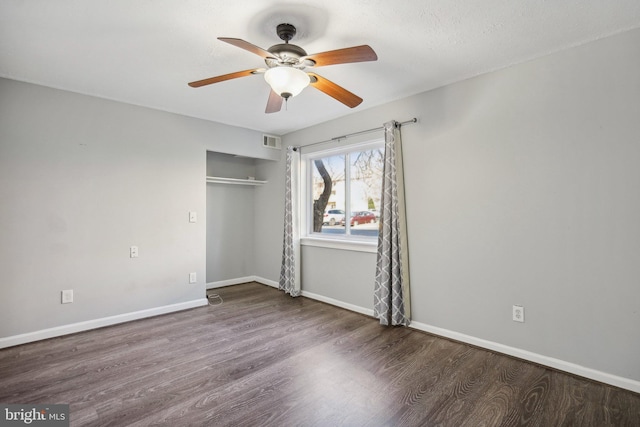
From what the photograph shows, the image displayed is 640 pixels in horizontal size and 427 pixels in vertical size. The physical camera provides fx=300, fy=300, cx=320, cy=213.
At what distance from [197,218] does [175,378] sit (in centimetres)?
208

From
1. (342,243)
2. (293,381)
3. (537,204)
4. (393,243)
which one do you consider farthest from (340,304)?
(537,204)

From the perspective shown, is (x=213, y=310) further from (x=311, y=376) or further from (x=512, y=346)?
(x=512, y=346)

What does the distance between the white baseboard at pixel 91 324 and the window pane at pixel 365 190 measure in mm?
Result: 2273

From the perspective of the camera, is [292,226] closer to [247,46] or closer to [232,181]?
[232,181]

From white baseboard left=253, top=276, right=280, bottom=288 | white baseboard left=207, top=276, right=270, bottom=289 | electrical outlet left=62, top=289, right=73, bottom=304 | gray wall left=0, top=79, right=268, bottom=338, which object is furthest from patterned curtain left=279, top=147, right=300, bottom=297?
electrical outlet left=62, top=289, right=73, bottom=304

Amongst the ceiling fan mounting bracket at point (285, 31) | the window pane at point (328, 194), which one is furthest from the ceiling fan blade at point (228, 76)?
the window pane at point (328, 194)

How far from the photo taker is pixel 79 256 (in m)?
3.01

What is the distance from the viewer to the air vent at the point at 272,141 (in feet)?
14.9

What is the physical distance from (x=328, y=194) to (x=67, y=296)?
10.2 ft

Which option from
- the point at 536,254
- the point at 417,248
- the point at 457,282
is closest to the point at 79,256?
the point at 417,248

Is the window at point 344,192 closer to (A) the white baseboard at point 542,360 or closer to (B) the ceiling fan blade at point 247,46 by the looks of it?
(A) the white baseboard at point 542,360

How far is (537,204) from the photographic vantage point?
2371mm

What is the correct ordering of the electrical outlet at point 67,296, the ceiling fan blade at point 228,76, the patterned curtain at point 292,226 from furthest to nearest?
1. the patterned curtain at point 292,226
2. the electrical outlet at point 67,296
3. the ceiling fan blade at point 228,76

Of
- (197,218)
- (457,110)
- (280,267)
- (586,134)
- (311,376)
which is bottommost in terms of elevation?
(311,376)
